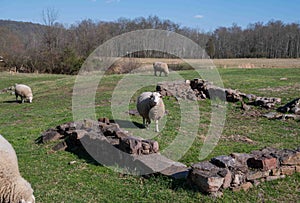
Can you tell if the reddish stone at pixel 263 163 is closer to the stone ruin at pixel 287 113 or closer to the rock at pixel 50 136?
the rock at pixel 50 136

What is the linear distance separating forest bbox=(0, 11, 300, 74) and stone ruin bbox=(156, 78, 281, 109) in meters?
26.9

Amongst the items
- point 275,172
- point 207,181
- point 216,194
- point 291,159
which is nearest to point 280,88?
point 291,159

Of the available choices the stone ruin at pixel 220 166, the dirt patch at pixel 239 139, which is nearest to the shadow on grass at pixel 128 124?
the stone ruin at pixel 220 166

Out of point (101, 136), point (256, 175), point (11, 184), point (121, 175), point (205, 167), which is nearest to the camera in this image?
point (11, 184)

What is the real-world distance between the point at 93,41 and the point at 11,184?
54.7 metres

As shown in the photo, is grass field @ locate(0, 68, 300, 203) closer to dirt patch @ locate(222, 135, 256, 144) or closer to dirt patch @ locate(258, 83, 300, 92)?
dirt patch @ locate(222, 135, 256, 144)

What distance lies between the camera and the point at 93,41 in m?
58.7

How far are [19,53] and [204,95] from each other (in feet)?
153

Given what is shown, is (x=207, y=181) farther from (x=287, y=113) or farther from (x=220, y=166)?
(x=287, y=113)

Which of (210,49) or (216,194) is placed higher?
(210,49)

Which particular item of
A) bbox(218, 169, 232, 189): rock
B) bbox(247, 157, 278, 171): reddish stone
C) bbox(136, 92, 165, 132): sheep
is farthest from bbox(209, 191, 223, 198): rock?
bbox(136, 92, 165, 132): sheep

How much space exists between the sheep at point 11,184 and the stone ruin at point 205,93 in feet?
41.8

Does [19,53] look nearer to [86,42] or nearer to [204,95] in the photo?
[86,42]

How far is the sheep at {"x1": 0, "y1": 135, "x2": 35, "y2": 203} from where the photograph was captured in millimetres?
5961
